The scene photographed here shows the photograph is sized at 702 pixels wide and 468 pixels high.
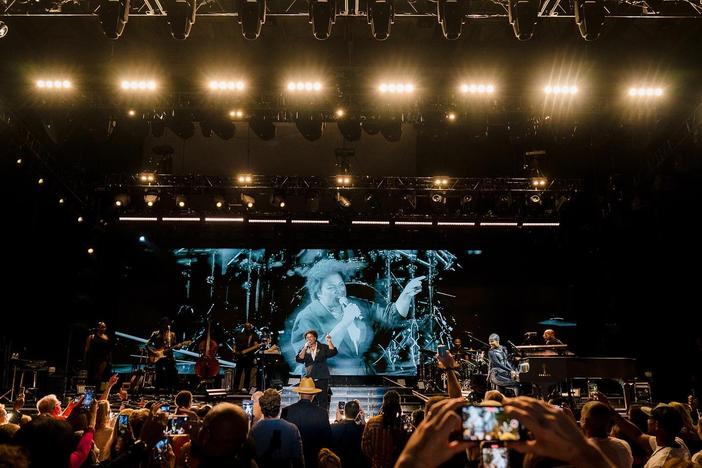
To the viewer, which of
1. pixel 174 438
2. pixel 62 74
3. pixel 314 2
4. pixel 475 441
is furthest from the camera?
pixel 62 74

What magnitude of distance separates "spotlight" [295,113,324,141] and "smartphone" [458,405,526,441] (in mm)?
8618

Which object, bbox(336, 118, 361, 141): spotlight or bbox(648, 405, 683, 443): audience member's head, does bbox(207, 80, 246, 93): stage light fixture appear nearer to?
bbox(336, 118, 361, 141): spotlight

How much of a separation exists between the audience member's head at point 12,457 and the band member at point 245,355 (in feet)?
30.2

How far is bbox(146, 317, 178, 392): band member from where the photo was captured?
34.9ft

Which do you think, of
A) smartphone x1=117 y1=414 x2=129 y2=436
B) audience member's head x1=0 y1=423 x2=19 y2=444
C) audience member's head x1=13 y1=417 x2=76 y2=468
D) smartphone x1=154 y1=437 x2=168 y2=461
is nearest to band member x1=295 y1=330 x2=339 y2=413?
smartphone x1=117 y1=414 x2=129 y2=436

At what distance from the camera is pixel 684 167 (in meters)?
9.52

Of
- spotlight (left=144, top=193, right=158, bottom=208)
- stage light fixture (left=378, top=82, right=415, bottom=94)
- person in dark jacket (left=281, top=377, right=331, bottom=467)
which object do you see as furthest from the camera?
Result: spotlight (left=144, top=193, right=158, bottom=208)

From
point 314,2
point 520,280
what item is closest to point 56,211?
point 314,2

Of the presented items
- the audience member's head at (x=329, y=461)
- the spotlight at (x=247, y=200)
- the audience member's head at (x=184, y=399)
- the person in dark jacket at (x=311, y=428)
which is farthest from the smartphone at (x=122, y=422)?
the spotlight at (x=247, y=200)

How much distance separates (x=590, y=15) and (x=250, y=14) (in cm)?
353

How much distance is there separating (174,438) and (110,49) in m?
7.88

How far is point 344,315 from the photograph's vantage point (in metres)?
13.8

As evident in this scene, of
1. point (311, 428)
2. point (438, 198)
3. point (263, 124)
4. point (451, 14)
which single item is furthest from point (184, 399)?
point (438, 198)

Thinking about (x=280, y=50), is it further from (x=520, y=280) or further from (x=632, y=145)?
(x=520, y=280)
